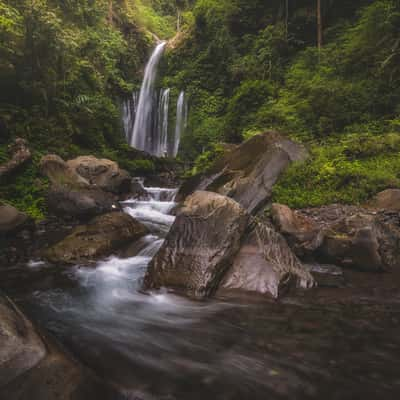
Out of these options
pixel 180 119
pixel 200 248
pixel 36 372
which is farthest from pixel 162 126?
pixel 36 372

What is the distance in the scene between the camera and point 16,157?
8.26 metres

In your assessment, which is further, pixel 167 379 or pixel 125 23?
pixel 125 23

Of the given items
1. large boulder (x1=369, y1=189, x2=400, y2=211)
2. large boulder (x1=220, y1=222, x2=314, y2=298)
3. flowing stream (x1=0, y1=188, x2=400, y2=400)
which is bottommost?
flowing stream (x1=0, y1=188, x2=400, y2=400)

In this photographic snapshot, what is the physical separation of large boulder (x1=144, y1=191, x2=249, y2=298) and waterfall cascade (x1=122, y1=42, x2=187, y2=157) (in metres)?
15.2

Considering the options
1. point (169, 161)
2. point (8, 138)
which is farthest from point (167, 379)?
point (169, 161)

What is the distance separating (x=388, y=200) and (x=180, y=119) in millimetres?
15784

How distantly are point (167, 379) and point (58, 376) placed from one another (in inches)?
35.7

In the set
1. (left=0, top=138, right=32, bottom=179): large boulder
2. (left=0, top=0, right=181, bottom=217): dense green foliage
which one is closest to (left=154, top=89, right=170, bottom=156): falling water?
(left=0, top=0, right=181, bottom=217): dense green foliage

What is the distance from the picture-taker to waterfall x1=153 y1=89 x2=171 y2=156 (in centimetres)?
1989

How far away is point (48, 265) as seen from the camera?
5180 millimetres

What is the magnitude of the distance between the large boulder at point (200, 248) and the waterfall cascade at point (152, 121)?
15.2 m

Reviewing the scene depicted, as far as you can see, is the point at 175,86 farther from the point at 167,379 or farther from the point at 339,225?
the point at 167,379

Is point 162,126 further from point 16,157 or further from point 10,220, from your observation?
point 10,220

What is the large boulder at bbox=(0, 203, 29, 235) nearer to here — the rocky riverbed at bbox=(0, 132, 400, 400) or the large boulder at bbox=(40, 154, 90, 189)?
the rocky riverbed at bbox=(0, 132, 400, 400)
